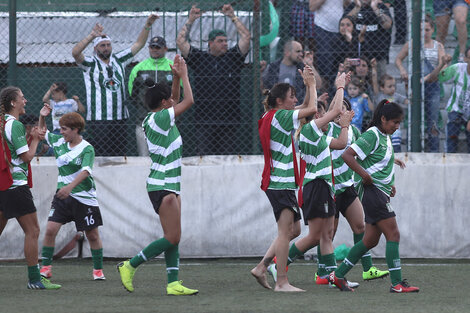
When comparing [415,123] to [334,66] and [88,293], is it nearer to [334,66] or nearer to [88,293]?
[334,66]

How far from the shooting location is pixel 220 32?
11.2 meters

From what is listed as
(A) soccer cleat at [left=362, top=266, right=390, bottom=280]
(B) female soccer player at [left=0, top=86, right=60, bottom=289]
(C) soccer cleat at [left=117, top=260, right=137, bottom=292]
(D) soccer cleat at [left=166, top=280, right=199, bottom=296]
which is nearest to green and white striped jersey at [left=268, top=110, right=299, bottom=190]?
(D) soccer cleat at [left=166, top=280, right=199, bottom=296]

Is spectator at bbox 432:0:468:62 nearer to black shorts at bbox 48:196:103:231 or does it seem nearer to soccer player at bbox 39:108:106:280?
soccer player at bbox 39:108:106:280

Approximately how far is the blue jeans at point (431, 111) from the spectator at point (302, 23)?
5.01 feet

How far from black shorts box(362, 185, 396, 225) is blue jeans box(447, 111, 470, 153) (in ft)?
11.4

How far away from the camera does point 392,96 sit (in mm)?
11297

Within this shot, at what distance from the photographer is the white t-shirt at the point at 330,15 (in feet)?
37.8

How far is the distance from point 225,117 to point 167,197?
3522mm

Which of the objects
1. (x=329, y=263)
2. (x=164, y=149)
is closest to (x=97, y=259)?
(x=164, y=149)

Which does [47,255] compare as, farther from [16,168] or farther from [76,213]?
[16,168]

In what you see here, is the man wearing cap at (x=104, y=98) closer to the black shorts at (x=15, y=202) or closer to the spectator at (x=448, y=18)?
the black shorts at (x=15, y=202)

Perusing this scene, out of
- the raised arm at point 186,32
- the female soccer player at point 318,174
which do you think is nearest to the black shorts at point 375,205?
the female soccer player at point 318,174

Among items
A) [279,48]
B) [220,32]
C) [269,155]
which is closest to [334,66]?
[279,48]

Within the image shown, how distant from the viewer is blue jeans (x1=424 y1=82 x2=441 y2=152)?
1118cm
